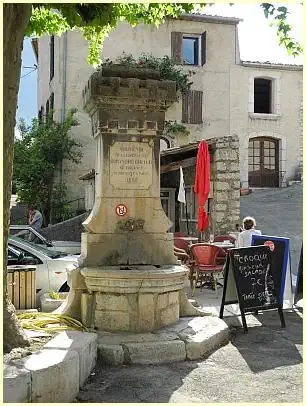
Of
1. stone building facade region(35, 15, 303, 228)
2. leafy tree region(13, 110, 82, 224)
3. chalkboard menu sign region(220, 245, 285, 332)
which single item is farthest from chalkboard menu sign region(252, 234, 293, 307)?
stone building facade region(35, 15, 303, 228)

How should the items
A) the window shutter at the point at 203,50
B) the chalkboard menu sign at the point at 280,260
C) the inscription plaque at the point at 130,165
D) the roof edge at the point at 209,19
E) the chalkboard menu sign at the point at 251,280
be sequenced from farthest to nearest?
the window shutter at the point at 203,50
the roof edge at the point at 209,19
the chalkboard menu sign at the point at 280,260
the chalkboard menu sign at the point at 251,280
the inscription plaque at the point at 130,165

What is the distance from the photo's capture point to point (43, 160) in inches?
797

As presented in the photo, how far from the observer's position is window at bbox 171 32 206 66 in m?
23.0

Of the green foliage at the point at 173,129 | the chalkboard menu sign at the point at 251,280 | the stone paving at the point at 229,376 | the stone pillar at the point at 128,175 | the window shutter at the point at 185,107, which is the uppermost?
the window shutter at the point at 185,107

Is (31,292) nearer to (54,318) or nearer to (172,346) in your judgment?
(54,318)

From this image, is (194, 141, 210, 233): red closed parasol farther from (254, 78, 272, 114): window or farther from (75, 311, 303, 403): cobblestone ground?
(254, 78, 272, 114): window

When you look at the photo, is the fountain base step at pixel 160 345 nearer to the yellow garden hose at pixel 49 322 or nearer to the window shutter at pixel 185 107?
the yellow garden hose at pixel 49 322

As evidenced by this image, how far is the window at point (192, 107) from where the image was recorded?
23.3m

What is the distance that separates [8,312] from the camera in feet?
14.9

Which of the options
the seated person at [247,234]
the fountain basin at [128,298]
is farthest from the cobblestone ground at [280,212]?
the fountain basin at [128,298]

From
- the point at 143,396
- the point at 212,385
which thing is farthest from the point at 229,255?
the point at 143,396

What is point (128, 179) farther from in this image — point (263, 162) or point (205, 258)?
A: point (263, 162)

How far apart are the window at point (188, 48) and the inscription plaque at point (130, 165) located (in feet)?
57.2

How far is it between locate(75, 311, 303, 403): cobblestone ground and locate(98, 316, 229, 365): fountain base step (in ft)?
0.31
